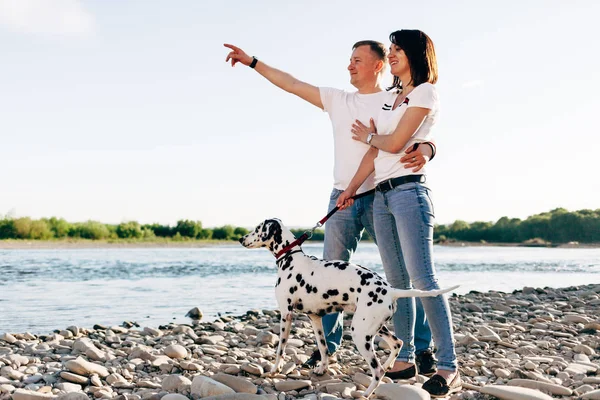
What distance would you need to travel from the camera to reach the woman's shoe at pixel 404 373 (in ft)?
16.8

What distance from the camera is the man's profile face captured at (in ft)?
17.9

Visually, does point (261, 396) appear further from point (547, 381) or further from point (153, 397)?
point (547, 381)

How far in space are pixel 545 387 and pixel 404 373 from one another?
3.59ft

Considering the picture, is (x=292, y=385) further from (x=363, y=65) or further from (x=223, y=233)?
(x=223, y=233)

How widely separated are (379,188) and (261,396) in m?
1.78

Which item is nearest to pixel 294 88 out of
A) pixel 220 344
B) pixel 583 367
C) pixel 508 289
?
pixel 220 344

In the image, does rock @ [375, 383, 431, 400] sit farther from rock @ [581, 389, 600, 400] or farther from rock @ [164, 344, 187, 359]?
rock @ [164, 344, 187, 359]

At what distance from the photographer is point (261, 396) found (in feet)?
14.9

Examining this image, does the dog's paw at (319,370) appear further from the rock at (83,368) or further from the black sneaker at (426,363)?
the rock at (83,368)

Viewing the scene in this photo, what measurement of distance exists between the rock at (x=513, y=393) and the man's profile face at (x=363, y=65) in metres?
2.71

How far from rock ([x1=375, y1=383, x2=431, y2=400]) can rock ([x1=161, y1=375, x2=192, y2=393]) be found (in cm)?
149

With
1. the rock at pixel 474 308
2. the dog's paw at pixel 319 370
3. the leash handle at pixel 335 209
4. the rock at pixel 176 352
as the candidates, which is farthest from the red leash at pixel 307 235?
the rock at pixel 474 308

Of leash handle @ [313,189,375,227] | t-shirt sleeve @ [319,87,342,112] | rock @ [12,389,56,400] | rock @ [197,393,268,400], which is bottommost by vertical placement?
rock @ [12,389,56,400]

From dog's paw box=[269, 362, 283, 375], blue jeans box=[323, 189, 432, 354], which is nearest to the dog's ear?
blue jeans box=[323, 189, 432, 354]
